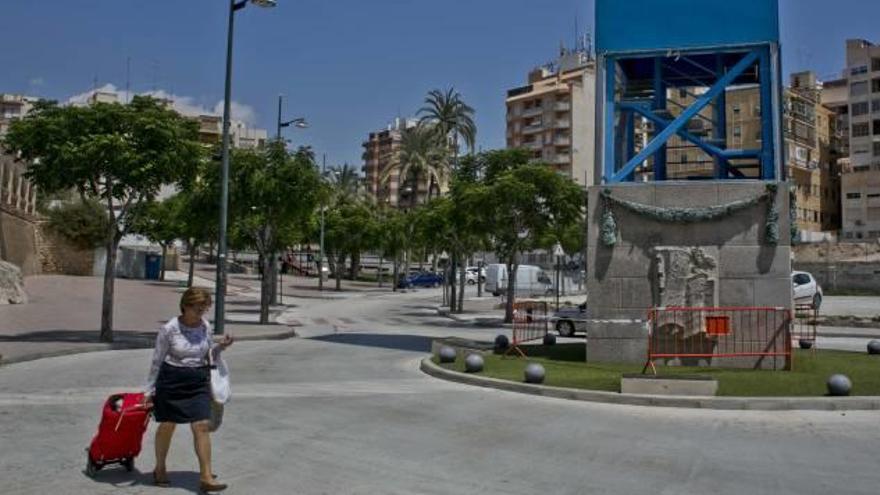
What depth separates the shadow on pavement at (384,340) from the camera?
22547 millimetres

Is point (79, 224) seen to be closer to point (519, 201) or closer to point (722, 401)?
point (519, 201)

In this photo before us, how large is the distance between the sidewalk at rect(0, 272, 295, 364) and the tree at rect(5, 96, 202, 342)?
1626 mm

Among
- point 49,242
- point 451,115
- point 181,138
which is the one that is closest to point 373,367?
point 181,138

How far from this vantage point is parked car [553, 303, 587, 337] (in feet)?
91.5

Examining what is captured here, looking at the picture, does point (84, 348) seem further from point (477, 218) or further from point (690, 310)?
point (477, 218)

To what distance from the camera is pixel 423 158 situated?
79.7 meters

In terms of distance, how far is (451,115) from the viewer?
263 ft

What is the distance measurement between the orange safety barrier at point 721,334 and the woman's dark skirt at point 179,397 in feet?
33.6

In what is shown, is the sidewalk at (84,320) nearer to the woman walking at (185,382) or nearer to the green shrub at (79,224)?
the green shrub at (79,224)

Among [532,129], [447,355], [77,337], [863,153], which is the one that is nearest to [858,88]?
[863,153]

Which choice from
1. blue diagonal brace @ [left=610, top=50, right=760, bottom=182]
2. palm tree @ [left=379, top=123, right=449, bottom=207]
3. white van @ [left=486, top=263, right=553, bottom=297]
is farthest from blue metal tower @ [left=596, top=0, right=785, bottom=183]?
palm tree @ [left=379, top=123, right=449, bottom=207]

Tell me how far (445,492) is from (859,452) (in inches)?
179

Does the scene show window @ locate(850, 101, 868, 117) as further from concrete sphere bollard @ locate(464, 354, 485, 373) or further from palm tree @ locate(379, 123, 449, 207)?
concrete sphere bollard @ locate(464, 354, 485, 373)

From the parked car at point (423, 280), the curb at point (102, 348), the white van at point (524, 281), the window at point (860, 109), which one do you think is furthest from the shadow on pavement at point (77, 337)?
the window at point (860, 109)
